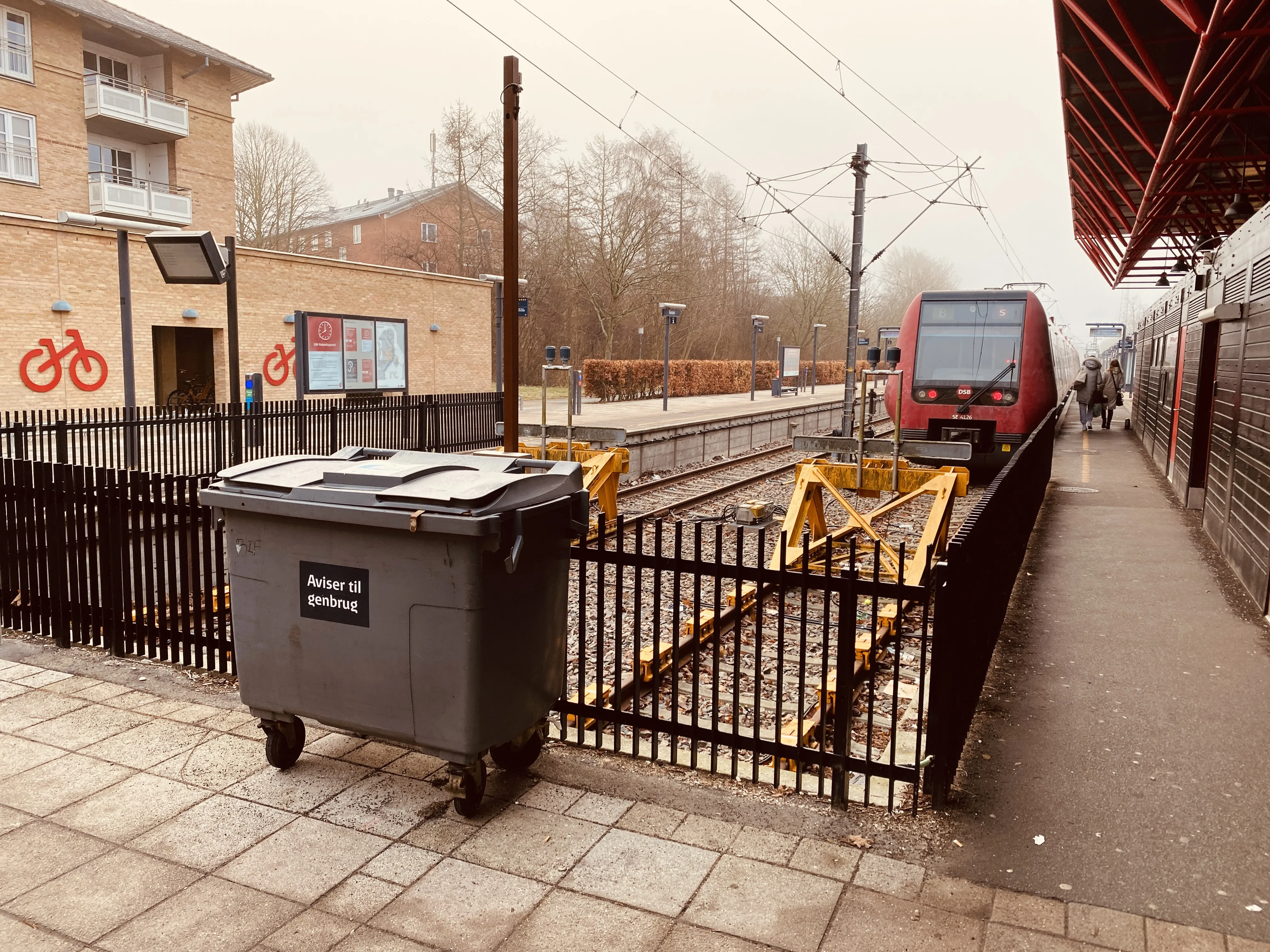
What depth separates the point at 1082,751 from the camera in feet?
15.2

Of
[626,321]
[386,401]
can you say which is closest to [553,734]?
[386,401]

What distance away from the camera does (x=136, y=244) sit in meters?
20.4

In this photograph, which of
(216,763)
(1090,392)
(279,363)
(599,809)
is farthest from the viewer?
(1090,392)

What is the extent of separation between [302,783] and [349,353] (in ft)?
65.0

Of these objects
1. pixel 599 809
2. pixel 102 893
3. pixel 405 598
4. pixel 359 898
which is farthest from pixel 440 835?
pixel 102 893

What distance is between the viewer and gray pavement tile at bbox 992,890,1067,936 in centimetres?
310

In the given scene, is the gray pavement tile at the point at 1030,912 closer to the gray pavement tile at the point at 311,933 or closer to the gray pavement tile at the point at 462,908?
the gray pavement tile at the point at 462,908

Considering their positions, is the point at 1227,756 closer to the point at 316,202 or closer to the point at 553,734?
the point at 553,734

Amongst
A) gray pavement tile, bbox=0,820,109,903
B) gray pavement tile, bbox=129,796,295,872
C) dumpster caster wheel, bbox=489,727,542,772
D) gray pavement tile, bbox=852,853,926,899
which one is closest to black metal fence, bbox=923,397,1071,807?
gray pavement tile, bbox=852,853,926,899

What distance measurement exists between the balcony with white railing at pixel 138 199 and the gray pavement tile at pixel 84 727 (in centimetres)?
3358

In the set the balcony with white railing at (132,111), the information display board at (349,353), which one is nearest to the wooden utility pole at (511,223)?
the information display board at (349,353)

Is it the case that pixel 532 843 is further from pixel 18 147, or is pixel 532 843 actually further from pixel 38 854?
pixel 18 147

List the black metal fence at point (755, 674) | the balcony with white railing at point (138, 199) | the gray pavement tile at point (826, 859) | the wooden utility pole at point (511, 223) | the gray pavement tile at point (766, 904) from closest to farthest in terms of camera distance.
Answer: the gray pavement tile at point (766, 904) < the gray pavement tile at point (826, 859) < the black metal fence at point (755, 674) < the wooden utility pole at point (511, 223) < the balcony with white railing at point (138, 199)

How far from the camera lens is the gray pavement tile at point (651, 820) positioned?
3.68 m
